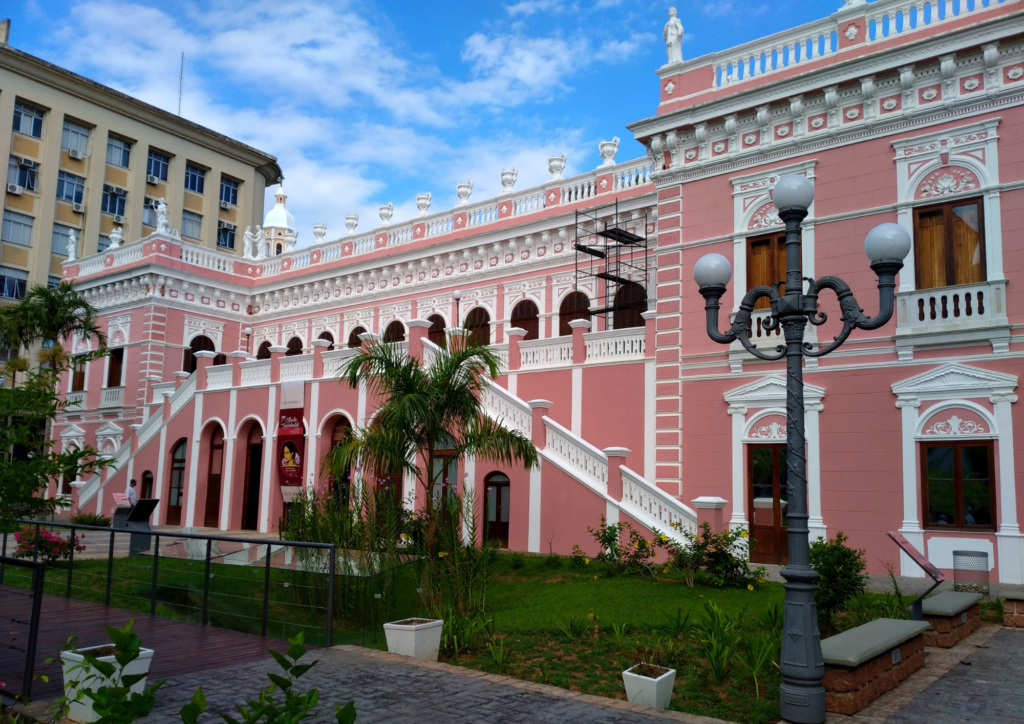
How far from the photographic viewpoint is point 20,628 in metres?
6.71

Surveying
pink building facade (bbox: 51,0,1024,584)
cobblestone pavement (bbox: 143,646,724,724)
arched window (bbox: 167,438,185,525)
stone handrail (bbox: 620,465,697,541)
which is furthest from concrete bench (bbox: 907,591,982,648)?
arched window (bbox: 167,438,185,525)

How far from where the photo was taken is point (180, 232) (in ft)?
134

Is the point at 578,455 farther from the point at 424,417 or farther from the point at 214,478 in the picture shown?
the point at 214,478

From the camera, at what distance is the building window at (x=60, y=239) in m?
36.3

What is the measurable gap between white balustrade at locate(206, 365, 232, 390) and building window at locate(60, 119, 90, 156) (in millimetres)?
19272

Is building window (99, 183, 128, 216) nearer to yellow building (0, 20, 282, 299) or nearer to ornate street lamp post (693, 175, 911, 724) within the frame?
yellow building (0, 20, 282, 299)

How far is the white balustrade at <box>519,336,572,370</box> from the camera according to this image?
18172mm

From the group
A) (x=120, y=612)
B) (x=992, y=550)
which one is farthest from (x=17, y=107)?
(x=992, y=550)

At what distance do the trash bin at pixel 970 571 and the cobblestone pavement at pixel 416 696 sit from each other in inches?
283

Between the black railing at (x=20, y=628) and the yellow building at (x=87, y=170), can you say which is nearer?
the black railing at (x=20, y=628)

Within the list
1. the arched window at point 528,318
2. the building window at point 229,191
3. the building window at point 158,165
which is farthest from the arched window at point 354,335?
the building window at point 229,191

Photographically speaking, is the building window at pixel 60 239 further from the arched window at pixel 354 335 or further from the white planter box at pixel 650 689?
the white planter box at pixel 650 689

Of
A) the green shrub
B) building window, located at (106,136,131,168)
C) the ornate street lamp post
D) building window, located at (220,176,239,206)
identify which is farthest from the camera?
building window, located at (220,176,239,206)

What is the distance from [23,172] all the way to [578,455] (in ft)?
104
